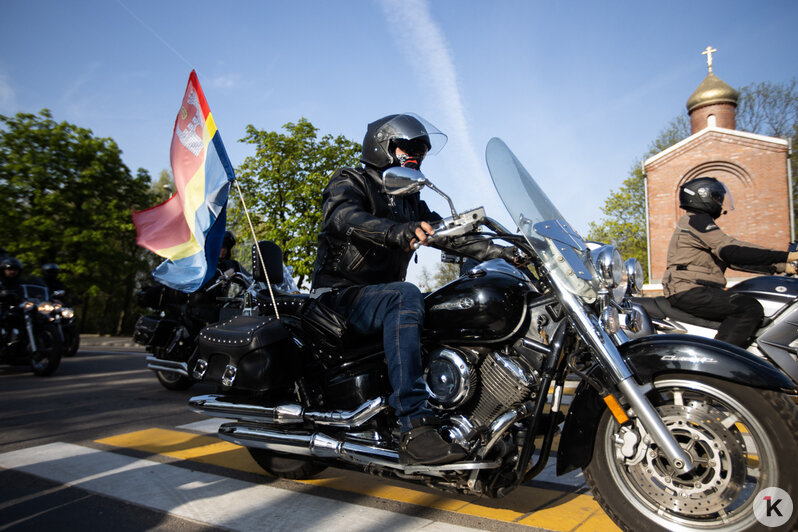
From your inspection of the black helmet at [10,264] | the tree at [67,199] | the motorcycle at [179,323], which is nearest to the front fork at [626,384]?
the motorcycle at [179,323]

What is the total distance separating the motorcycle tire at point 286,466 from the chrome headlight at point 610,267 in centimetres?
203

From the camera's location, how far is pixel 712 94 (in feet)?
102

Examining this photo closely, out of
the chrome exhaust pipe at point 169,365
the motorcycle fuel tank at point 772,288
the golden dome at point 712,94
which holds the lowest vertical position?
the chrome exhaust pipe at point 169,365

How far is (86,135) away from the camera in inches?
1211

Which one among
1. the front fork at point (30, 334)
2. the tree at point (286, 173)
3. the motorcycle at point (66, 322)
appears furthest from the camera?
the tree at point (286, 173)

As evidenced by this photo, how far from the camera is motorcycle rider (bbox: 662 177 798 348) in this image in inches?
167

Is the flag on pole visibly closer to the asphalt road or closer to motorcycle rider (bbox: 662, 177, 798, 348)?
the asphalt road

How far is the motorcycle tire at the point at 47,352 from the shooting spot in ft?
28.6

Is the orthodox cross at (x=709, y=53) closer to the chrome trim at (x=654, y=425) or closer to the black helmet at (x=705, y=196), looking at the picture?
the black helmet at (x=705, y=196)

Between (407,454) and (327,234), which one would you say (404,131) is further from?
(407,454)

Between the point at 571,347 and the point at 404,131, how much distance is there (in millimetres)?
1457

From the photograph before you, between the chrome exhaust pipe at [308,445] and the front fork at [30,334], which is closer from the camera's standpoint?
the chrome exhaust pipe at [308,445]

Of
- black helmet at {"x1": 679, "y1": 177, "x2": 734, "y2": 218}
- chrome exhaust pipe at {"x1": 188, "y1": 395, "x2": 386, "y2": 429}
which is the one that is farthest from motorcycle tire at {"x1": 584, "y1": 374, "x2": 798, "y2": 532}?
black helmet at {"x1": 679, "y1": 177, "x2": 734, "y2": 218}

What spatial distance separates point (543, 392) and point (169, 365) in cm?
573
